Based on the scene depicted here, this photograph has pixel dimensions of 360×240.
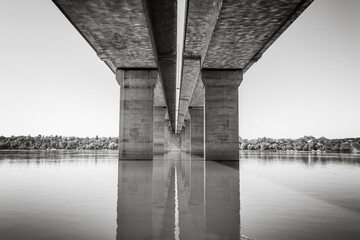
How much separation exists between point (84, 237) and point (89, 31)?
14954 mm

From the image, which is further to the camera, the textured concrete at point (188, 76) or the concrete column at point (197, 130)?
the concrete column at point (197, 130)

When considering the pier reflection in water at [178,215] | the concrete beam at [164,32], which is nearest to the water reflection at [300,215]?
the pier reflection in water at [178,215]

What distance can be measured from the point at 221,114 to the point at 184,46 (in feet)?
21.5

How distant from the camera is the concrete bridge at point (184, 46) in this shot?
1406 centimetres

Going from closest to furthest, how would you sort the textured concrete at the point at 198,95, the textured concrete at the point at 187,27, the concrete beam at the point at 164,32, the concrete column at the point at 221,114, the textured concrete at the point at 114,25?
the textured concrete at the point at 114,25 < the textured concrete at the point at 187,27 < the concrete beam at the point at 164,32 < the concrete column at the point at 221,114 < the textured concrete at the point at 198,95

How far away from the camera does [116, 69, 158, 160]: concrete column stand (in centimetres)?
2439

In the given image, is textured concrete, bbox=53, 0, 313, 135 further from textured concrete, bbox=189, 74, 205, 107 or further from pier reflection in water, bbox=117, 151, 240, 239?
pier reflection in water, bbox=117, 151, 240, 239

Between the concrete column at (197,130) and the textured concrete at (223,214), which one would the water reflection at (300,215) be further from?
the concrete column at (197,130)

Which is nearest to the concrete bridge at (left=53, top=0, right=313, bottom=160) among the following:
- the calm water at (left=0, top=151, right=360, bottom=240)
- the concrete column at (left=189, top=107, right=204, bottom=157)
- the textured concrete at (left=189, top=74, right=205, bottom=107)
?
the textured concrete at (left=189, top=74, right=205, bottom=107)

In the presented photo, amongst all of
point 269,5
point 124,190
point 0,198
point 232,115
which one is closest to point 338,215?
point 124,190

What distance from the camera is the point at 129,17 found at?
47.8ft

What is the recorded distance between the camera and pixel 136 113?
80.9 feet

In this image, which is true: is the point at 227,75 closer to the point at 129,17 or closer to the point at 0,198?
the point at 129,17

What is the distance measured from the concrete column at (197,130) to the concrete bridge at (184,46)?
14835mm
